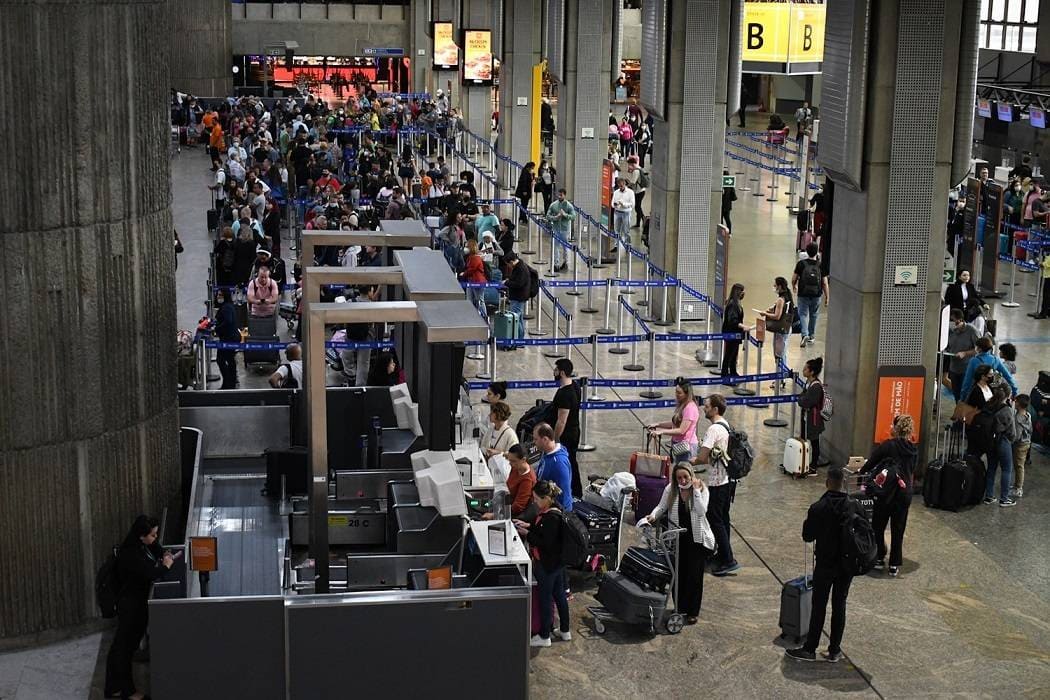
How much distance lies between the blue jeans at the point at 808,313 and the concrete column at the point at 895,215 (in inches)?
202

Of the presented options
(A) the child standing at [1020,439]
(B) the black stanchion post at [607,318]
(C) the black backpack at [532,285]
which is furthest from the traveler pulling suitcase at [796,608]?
(B) the black stanchion post at [607,318]

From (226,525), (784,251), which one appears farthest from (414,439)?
(784,251)

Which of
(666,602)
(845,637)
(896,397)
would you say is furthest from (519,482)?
(896,397)

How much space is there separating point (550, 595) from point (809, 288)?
1059 centimetres

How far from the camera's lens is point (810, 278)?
20844 mm

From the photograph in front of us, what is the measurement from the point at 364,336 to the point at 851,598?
823 cm

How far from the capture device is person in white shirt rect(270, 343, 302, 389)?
1622 centimetres

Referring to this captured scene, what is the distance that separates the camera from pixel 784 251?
29.5m

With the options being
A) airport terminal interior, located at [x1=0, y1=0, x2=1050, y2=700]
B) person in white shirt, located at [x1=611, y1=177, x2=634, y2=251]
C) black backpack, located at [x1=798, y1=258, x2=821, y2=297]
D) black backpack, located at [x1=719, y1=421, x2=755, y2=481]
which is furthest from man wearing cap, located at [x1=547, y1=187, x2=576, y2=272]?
black backpack, located at [x1=719, y1=421, x2=755, y2=481]

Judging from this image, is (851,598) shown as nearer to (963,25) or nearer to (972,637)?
(972,637)

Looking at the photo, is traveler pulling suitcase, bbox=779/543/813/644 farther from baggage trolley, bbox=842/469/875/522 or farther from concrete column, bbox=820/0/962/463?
concrete column, bbox=820/0/962/463

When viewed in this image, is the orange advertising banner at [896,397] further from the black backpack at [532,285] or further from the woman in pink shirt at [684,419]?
the black backpack at [532,285]

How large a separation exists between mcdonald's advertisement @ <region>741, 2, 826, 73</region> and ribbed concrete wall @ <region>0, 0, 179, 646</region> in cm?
1571

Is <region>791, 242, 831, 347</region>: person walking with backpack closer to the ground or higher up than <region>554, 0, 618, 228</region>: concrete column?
closer to the ground
